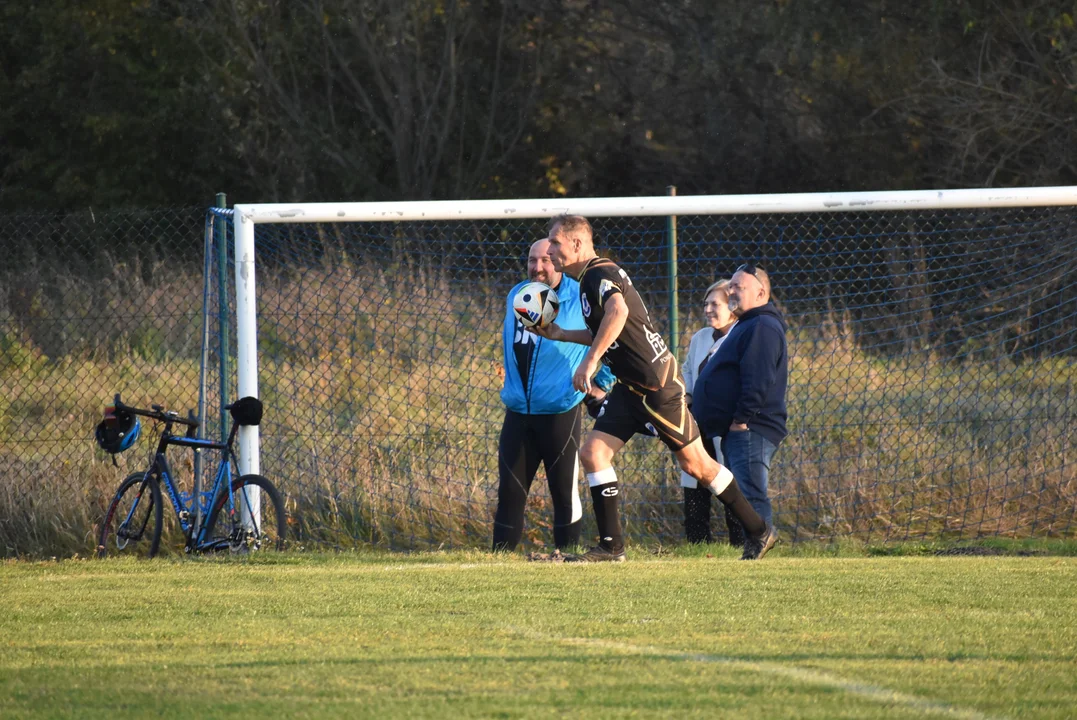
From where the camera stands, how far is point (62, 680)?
4.56m

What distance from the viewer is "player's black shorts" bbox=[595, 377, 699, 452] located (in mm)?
7297

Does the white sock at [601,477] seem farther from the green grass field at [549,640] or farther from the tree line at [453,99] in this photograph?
the tree line at [453,99]

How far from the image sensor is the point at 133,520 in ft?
29.8

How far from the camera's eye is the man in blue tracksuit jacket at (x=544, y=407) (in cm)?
788

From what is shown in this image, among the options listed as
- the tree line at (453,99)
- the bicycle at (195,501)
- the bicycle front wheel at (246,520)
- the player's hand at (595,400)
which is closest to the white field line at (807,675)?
the player's hand at (595,400)

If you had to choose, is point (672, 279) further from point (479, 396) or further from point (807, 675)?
point (807, 675)

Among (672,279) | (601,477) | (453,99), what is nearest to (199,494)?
(601,477)

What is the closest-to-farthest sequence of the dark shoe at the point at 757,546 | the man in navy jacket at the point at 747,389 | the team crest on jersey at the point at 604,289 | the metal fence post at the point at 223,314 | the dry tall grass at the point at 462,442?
the team crest on jersey at the point at 604,289 → the dark shoe at the point at 757,546 → the man in navy jacket at the point at 747,389 → the metal fence post at the point at 223,314 → the dry tall grass at the point at 462,442

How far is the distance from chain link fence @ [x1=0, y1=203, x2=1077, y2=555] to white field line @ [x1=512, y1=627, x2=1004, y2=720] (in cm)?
464

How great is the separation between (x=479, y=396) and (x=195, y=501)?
8.73 feet

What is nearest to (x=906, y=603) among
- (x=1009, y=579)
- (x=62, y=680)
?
(x=1009, y=579)

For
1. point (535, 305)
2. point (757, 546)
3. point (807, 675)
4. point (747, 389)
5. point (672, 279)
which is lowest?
point (807, 675)

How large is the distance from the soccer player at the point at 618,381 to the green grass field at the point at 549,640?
1.27ft

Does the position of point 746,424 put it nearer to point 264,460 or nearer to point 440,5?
point 264,460
